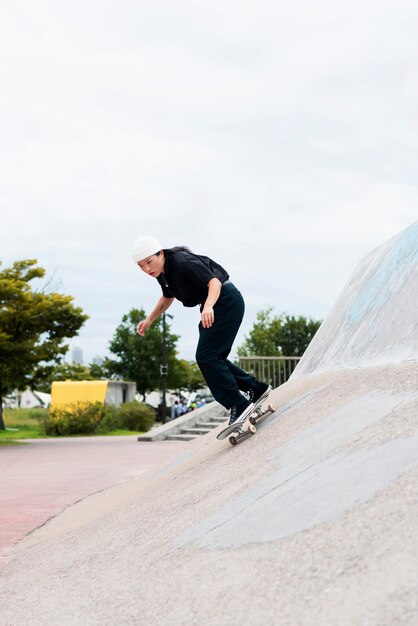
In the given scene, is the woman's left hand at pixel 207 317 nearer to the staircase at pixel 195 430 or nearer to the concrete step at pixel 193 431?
the staircase at pixel 195 430

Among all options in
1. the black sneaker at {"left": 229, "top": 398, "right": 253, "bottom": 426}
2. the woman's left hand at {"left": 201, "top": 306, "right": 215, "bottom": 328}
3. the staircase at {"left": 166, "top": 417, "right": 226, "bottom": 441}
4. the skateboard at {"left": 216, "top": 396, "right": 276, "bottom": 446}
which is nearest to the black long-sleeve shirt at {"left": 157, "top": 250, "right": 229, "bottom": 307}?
the woman's left hand at {"left": 201, "top": 306, "right": 215, "bottom": 328}

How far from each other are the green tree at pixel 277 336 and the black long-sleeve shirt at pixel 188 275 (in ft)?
135

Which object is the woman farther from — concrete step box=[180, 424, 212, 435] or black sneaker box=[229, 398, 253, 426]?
concrete step box=[180, 424, 212, 435]

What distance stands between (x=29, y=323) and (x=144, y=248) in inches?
671

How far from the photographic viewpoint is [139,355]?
206 ft

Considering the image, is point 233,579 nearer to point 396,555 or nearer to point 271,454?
point 396,555

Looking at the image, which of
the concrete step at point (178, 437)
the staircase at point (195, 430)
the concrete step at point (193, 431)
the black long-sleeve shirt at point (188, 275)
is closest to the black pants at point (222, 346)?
the black long-sleeve shirt at point (188, 275)

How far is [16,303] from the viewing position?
70.0 ft

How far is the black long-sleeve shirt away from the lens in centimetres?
528

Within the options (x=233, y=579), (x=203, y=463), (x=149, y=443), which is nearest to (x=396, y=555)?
(x=233, y=579)

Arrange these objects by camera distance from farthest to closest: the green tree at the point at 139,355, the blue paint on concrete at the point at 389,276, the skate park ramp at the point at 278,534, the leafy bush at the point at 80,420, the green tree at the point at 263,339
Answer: the green tree at the point at 139,355
the green tree at the point at 263,339
the leafy bush at the point at 80,420
the blue paint on concrete at the point at 389,276
the skate park ramp at the point at 278,534

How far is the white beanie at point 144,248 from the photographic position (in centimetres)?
529

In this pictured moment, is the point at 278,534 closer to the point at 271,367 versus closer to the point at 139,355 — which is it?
the point at 271,367

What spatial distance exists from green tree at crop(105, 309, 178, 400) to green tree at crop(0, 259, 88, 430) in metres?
38.0
